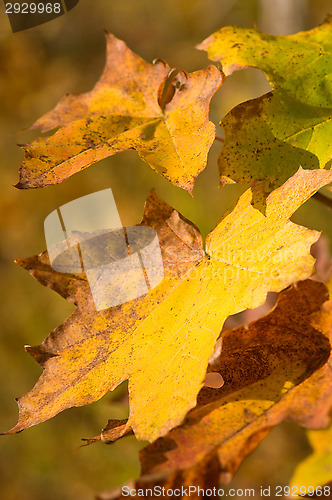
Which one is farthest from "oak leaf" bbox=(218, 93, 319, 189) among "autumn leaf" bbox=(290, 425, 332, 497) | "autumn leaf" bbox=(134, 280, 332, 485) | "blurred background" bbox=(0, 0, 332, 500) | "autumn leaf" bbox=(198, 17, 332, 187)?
"blurred background" bbox=(0, 0, 332, 500)

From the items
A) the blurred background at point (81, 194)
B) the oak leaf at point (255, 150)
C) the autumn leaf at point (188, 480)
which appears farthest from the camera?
the blurred background at point (81, 194)

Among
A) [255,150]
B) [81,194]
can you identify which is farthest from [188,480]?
[81,194]

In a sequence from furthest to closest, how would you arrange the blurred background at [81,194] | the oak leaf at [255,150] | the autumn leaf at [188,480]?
the blurred background at [81,194]
the oak leaf at [255,150]
the autumn leaf at [188,480]

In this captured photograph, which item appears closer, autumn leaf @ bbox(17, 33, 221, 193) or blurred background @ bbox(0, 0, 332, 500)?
autumn leaf @ bbox(17, 33, 221, 193)

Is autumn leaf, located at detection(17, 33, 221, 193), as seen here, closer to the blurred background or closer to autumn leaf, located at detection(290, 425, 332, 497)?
autumn leaf, located at detection(290, 425, 332, 497)

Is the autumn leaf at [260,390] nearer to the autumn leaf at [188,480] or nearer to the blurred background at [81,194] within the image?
the autumn leaf at [188,480]

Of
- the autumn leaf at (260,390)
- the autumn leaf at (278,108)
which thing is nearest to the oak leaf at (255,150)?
the autumn leaf at (278,108)

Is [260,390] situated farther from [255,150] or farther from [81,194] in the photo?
[81,194]
